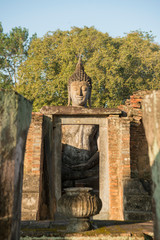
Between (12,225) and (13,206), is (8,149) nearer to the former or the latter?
(13,206)

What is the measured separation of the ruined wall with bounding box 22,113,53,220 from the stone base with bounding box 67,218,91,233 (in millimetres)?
2044

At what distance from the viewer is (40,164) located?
704 cm

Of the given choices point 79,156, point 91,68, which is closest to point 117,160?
point 79,156

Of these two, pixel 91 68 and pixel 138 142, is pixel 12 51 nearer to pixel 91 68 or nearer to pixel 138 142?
pixel 91 68

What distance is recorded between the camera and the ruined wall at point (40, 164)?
6.81m

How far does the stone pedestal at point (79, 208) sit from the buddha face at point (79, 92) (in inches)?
147

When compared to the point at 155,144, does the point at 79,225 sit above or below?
below

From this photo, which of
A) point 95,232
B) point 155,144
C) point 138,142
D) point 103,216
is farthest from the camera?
point 138,142

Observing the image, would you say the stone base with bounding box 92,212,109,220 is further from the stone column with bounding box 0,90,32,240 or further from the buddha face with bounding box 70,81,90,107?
the stone column with bounding box 0,90,32,240

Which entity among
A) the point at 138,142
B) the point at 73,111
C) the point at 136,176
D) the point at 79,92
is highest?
the point at 79,92

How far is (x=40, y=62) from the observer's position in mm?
17344

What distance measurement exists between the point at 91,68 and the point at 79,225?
1263cm

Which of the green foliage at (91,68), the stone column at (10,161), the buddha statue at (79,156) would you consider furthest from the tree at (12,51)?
the stone column at (10,161)

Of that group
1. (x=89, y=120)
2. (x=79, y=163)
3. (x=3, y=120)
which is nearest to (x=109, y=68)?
(x=79, y=163)
